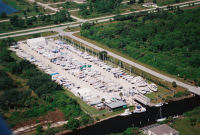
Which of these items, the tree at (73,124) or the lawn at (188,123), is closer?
the lawn at (188,123)

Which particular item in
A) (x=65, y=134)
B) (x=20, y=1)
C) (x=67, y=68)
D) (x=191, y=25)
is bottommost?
(x=65, y=134)

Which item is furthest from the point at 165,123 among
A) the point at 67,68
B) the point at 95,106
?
the point at 67,68

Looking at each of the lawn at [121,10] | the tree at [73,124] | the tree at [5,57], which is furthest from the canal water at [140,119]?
the lawn at [121,10]

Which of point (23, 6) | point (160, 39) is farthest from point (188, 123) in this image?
point (23, 6)

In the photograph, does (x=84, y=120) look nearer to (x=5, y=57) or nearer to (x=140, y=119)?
(x=140, y=119)

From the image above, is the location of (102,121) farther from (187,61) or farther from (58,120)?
(187,61)

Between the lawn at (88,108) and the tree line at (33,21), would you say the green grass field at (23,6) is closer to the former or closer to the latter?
the tree line at (33,21)

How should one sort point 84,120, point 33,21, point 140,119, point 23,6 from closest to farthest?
point 84,120
point 140,119
point 33,21
point 23,6
